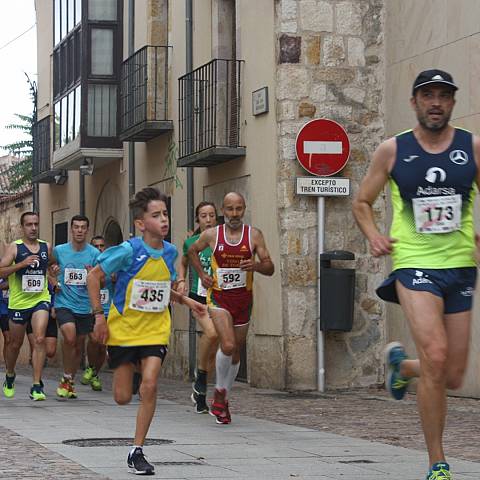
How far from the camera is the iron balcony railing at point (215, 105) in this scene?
17.4 meters

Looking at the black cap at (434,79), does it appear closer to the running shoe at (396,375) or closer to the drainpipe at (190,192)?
the running shoe at (396,375)

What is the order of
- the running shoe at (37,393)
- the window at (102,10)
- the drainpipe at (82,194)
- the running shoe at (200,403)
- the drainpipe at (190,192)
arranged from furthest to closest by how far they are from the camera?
the drainpipe at (82,194) < the window at (102,10) < the drainpipe at (190,192) < the running shoe at (37,393) < the running shoe at (200,403)

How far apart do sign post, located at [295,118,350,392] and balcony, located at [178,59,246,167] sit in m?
1.66

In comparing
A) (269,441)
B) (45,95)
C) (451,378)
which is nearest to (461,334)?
(451,378)

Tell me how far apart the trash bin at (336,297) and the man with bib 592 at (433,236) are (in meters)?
8.03

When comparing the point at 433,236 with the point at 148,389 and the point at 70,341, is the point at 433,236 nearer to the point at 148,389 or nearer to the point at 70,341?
the point at 148,389

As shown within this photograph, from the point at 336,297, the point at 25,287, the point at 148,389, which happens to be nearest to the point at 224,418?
the point at 148,389

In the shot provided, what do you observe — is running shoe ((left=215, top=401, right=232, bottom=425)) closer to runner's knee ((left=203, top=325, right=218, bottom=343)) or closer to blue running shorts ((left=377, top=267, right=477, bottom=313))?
runner's knee ((left=203, top=325, right=218, bottom=343))

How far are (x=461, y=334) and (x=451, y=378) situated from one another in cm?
23

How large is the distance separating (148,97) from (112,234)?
529 centimetres

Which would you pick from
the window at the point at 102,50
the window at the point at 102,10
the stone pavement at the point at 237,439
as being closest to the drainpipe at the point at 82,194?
the window at the point at 102,50

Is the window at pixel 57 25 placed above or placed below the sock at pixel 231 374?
above

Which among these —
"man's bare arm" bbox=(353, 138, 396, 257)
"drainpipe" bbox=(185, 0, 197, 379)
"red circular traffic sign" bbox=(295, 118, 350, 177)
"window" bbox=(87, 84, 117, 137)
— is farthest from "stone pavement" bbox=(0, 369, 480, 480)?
"window" bbox=(87, 84, 117, 137)

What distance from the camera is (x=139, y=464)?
779 centimetres
